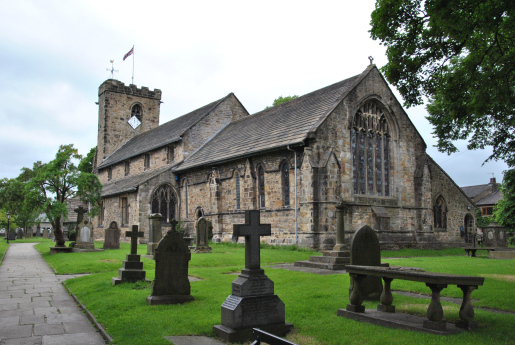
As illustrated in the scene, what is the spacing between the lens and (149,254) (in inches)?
704

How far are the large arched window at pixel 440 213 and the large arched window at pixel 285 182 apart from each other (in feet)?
35.1

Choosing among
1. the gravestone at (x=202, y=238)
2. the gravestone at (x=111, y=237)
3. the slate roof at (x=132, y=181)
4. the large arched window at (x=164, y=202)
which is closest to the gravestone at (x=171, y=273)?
the gravestone at (x=202, y=238)

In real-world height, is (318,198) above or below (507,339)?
above

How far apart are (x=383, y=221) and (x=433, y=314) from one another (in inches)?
654

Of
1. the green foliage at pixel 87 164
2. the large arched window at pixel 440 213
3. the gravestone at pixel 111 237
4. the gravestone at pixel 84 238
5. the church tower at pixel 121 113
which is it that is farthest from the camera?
the green foliage at pixel 87 164

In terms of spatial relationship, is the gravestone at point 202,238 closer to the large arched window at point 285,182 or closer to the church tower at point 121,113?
the large arched window at point 285,182

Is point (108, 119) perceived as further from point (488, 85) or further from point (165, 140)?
point (488, 85)

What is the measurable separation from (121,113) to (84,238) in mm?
24513

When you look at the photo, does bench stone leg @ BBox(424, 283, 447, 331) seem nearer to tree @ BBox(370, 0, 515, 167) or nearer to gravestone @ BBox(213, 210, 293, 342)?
gravestone @ BBox(213, 210, 293, 342)

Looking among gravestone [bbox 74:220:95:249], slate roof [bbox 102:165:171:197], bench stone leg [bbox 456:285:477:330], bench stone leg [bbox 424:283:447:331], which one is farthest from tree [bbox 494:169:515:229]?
bench stone leg [bbox 424:283:447:331]

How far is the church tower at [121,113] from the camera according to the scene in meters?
43.8

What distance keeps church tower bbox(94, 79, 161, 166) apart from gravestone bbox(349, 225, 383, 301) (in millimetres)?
39833

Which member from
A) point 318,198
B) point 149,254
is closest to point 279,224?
point 318,198

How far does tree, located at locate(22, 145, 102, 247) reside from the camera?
21328mm
